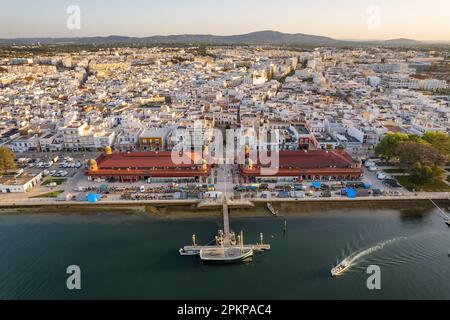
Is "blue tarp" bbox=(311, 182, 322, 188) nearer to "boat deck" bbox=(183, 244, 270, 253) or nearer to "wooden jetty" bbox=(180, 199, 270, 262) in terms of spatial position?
"wooden jetty" bbox=(180, 199, 270, 262)

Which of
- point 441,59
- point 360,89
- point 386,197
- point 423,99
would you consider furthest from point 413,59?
point 386,197

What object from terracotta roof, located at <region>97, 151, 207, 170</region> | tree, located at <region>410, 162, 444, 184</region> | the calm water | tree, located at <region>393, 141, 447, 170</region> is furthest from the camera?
terracotta roof, located at <region>97, 151, 207, 170</region>

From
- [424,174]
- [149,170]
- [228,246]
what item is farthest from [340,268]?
[149,170]

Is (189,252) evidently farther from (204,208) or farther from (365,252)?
(365,252)

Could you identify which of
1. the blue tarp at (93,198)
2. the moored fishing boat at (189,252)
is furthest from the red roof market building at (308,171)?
the blue tarp at (93,198)

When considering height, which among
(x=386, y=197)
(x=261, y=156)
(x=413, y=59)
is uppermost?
(x=413, y=59)

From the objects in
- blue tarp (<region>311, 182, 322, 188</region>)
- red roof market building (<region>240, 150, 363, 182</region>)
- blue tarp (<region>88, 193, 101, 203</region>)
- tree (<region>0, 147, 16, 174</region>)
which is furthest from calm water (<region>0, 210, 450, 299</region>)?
tree (<region>0, 147, 16, 174</region>)
